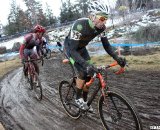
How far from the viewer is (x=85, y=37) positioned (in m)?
5.55

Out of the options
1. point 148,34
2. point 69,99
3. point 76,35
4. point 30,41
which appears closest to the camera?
point 76,35

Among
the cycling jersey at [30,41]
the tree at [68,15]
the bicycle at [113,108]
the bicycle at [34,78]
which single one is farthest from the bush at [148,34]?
the tree at [68,15]

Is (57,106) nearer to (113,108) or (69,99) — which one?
(69,99)

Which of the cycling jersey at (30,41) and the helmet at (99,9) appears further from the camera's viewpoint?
the cycling jersey at (30,41)

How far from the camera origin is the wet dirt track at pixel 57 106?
6.50 m

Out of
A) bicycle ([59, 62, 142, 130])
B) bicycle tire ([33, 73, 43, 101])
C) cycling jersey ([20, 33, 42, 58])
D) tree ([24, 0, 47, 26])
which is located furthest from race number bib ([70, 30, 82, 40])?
tree ([24, 0, 47, 26])

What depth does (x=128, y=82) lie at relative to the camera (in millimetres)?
9641

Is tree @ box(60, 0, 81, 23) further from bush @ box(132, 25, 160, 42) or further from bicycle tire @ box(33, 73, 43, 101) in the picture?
bicycle tire @ box(33, 73, 43, 101)

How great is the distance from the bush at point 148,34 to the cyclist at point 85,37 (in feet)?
55.1

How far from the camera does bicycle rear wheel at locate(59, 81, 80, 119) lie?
6.77m

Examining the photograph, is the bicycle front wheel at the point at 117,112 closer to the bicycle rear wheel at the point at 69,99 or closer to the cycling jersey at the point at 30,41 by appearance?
the bicycle rear wheel at the point at 69,99

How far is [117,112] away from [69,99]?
211 cm

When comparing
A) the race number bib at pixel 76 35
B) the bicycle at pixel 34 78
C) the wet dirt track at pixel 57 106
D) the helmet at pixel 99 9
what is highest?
the helmet at pixel 99 9

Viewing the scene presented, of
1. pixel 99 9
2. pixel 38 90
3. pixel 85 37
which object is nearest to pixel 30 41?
pixel 38 90
